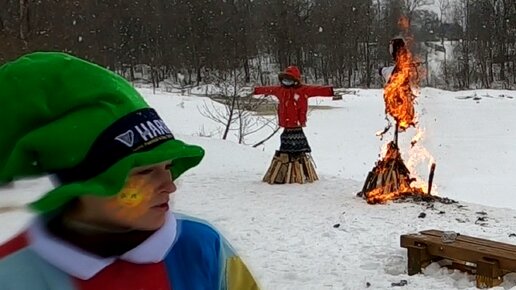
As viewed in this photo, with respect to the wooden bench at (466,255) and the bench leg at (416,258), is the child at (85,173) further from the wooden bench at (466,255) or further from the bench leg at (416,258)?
the bench leg at (416,258)

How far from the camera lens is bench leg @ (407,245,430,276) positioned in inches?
237

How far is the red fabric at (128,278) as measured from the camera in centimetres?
144

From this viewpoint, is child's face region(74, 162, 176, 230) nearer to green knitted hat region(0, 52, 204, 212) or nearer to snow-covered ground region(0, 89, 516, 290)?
green knitted hat region(0, 52, 204, 212)

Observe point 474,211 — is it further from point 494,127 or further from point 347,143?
point 494,127

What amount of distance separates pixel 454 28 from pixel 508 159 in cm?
4049

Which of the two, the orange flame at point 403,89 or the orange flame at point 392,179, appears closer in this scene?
the orange flame at point 403,89

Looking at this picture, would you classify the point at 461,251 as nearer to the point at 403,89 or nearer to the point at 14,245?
the point at 403,89

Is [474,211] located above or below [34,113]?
below

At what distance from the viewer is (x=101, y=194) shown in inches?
54.3

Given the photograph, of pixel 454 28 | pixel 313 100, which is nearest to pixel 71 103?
pixel 313 100

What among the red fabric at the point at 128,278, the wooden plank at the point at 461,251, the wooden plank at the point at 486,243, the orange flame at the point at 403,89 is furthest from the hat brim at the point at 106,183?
the orange flame at the point at 403,89

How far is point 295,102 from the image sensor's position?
35.7 feet

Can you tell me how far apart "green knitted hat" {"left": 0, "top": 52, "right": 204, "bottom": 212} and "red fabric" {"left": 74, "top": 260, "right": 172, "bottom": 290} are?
17cm

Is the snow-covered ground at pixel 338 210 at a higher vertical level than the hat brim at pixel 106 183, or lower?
lower
